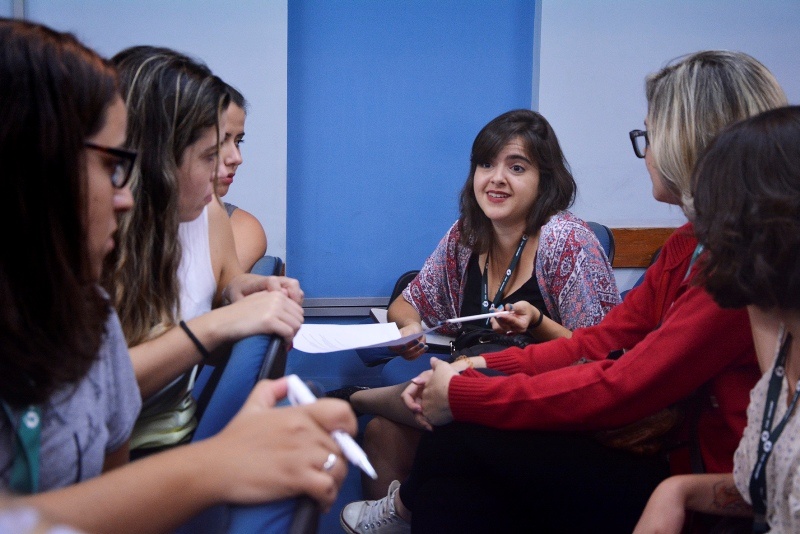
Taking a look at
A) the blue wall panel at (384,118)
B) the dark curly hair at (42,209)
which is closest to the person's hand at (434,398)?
the dark curly hair at (42,209)

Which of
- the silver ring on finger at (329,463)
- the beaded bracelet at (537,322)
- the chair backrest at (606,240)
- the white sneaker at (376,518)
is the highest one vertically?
the silver ring on finger at (329,463)

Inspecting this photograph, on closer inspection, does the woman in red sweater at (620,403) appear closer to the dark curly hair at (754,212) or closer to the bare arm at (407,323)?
the dark curly hair at (754,212)

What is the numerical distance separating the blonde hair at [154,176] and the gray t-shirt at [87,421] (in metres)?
0.44

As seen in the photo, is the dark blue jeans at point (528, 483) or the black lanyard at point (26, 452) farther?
the dark blue jeans at point (528, 483)

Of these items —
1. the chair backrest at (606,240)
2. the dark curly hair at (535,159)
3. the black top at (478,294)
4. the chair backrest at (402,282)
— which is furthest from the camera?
the chair backrest at (402,282)

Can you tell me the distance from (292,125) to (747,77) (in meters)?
2.54

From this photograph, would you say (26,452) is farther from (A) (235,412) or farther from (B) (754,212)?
(B) (754,212)

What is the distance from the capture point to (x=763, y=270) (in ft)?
3.50

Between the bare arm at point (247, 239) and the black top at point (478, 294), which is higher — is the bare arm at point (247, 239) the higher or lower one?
the higher one

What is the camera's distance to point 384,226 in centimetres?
382

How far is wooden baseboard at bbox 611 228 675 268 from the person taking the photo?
12.5ft

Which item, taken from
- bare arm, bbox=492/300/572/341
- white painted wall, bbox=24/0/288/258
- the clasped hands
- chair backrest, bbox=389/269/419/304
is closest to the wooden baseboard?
chair backrest, bbox=389/269/419/304

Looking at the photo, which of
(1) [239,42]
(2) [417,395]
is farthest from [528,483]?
(1) [239,42]

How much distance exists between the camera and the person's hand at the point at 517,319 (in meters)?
2.22
